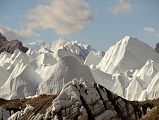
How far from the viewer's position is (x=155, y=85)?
638ft

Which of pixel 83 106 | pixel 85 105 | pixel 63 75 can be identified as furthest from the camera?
pixel 63 75

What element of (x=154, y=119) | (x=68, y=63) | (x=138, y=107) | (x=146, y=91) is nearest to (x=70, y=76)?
(x=68, y=63)

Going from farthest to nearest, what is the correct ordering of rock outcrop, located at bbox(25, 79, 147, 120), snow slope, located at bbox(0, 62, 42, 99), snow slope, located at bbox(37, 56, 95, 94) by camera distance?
snow slope, located at bbox(0, 62, 42, 99) → snow slope, located at bbox(37, 56, 95, 94) → rock outcrop, located at bbox(25, 79, 147, 120)

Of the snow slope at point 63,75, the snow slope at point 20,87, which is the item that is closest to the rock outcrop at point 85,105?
the snow slope at point 63,75

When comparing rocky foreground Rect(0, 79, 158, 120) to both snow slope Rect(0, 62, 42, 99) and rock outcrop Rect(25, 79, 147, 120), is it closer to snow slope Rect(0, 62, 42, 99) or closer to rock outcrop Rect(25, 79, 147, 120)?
rock outcrop Rect(25, 79, 147, 120)

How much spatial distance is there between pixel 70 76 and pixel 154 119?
146m

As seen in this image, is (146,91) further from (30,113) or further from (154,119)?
(154,119)

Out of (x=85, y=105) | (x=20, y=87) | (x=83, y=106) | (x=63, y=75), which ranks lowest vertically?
(x=83, y=106)

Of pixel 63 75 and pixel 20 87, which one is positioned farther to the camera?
pixel 20 87

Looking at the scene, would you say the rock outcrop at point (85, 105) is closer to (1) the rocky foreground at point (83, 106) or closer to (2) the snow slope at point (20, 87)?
(1) the rocky foreground at point (83, 106)

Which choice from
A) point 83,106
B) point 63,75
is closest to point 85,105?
point 83,106

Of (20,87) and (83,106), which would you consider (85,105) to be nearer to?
(83,106)

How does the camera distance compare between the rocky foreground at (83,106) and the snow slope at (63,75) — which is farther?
the snow slope at (63,75)

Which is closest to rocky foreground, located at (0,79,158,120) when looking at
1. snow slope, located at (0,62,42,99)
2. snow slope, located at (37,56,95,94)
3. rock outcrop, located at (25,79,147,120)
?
rock outcrop, located at (25,79,147,120)
